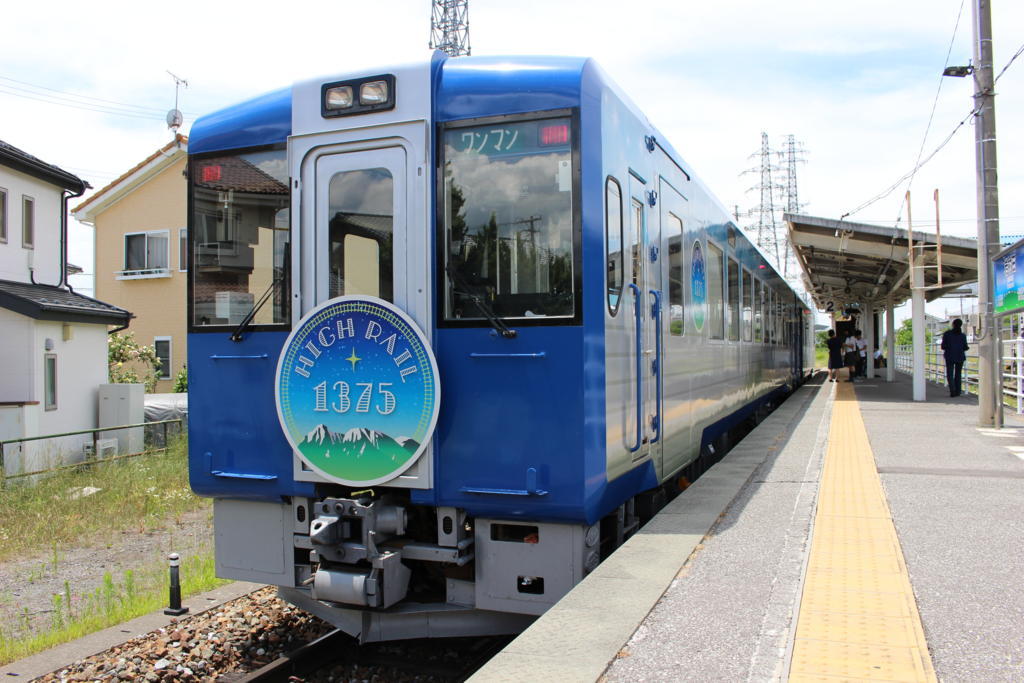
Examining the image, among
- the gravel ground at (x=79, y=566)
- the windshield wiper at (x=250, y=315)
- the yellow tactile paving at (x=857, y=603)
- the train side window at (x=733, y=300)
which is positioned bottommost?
the gravel ground at (x=79, y=566)

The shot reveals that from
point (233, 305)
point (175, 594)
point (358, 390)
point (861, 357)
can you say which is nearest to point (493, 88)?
point (358, 390)

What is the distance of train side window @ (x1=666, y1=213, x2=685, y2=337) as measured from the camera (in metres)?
5.84

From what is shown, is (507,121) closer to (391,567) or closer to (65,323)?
(391,567)

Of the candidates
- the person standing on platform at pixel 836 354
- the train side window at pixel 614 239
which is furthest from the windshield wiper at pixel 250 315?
the person standing on platform at pixel 836 354

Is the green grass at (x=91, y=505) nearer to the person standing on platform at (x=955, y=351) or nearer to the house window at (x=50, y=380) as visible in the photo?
the house window at (x=50, y=380)

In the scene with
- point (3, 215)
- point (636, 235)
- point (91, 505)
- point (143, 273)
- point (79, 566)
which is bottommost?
point (79, 566)

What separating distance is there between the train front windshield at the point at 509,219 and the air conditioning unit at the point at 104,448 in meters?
9.42

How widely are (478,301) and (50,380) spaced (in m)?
12.9

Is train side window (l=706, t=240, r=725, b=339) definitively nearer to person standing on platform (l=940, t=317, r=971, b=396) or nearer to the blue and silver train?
the blue and silver train

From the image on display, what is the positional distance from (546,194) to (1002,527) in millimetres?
3512

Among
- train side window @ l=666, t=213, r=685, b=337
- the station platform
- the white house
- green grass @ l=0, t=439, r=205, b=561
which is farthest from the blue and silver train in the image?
the white house

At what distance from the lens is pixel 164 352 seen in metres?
23.6

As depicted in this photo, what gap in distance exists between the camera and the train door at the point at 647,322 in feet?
15.8

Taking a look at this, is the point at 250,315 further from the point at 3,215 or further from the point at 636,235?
the point at 3,215
